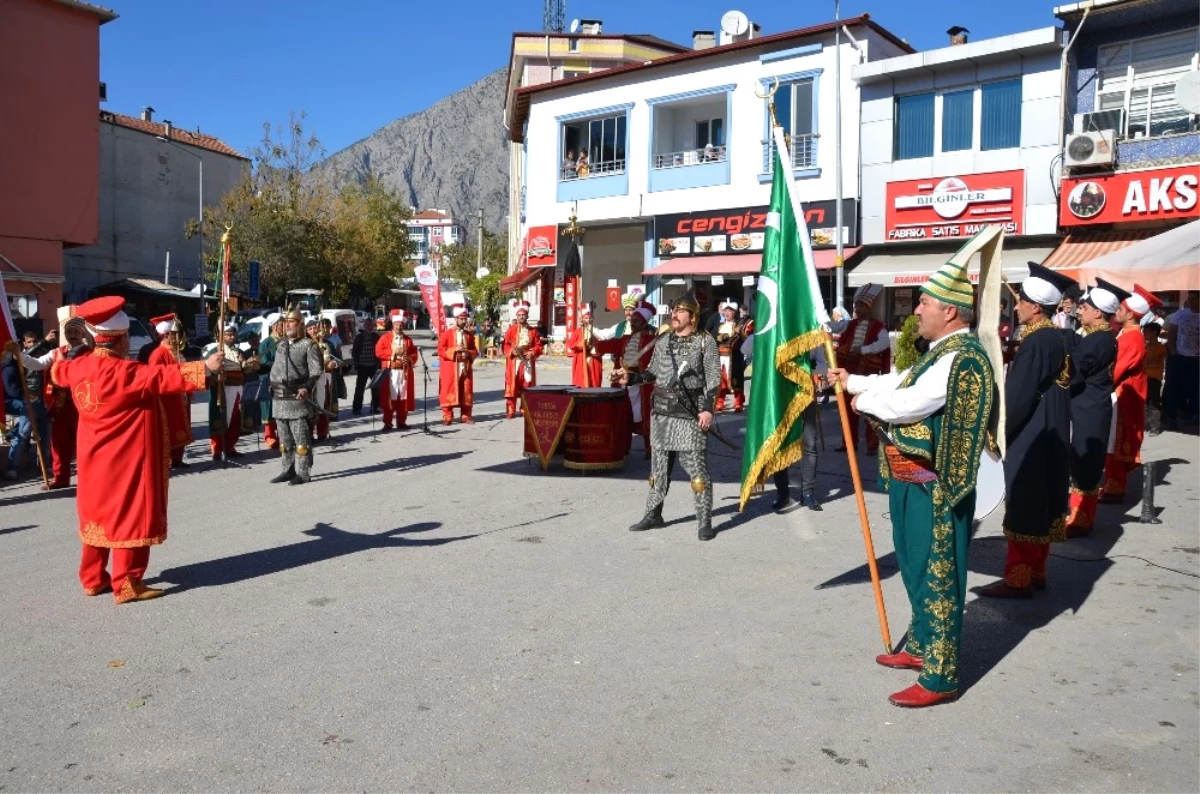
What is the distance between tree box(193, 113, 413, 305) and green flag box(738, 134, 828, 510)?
129 feet

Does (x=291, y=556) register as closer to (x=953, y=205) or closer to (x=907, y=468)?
(x=907, y=468)

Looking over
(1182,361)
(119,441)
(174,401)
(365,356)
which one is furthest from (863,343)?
(365,356)

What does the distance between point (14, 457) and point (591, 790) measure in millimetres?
9725

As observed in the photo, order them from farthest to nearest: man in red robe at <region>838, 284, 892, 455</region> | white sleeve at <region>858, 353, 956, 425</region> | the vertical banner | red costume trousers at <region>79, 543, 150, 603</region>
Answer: the vertical banner < man in red robe at <region>838, 284, 892, 455</region> < red costume trousers at <region>79, 543, 150, 603</region> < white sleeve at <region>858, 353, 956, 425</region>

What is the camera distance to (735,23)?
30.5 metres

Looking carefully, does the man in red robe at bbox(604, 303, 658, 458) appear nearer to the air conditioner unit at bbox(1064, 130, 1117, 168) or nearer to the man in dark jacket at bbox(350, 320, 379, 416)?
the man in dark jacket at bbox(350, 320, 379, 416)

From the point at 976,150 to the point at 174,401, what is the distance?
2064cm

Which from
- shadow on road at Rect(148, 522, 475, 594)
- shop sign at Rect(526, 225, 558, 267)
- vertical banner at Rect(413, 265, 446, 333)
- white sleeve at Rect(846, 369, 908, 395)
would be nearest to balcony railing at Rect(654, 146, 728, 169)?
shop sign at Rect(526, 225, 558, 267)

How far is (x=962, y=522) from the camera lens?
4.52 metres

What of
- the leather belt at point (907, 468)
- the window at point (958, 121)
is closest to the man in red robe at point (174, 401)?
the leather belt at point (907, 468)

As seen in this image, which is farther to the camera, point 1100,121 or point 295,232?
point 295,232

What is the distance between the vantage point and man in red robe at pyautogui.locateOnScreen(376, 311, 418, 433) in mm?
15367

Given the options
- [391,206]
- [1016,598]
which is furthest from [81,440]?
[391,206]

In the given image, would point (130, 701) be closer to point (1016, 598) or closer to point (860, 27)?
point (1016, 598)
